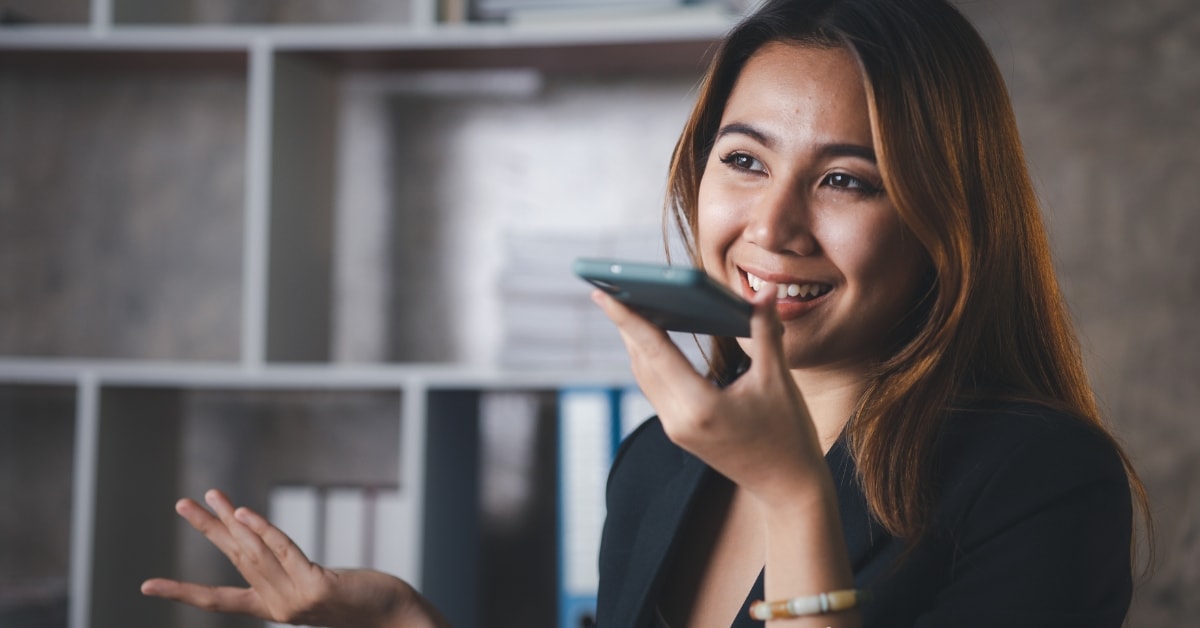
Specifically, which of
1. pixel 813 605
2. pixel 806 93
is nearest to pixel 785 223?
pixel 806 93

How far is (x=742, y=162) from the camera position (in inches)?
43.8

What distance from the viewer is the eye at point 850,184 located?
3.34 ft

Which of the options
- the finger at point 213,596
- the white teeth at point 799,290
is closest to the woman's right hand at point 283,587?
the finger at point 213,596

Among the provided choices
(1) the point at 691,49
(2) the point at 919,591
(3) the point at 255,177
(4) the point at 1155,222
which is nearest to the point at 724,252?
(2) the point at 919,591

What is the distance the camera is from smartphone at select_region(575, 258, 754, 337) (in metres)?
0.74

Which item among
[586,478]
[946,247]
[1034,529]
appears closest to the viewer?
[1034,529]

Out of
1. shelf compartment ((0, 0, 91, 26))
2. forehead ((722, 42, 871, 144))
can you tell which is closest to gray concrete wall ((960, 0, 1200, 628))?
forehead ((722, 42, 871, 144))

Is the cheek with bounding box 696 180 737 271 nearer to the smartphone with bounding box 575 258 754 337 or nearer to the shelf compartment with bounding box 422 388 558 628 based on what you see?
the smartphone with bounding box 575 258 754 337

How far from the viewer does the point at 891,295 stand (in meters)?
1.04

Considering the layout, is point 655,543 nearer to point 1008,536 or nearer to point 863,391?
point 863,391

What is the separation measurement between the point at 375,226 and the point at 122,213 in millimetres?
558

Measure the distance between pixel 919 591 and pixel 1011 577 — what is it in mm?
83

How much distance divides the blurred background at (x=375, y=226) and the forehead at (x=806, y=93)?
1018 millimetres

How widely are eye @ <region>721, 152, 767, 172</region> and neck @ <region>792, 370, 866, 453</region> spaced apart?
0.21m
